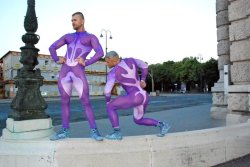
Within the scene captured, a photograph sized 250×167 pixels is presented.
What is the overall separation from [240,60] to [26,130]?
5.90 metres

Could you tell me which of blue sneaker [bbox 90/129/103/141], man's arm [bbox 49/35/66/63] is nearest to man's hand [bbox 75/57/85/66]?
man's arm [bbox 49/35/66/63]

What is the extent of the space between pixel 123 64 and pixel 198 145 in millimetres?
1855

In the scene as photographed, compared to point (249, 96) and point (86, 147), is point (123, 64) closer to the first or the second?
point (86, 147)

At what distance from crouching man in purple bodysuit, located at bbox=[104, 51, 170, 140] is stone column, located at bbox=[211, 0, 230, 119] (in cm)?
664

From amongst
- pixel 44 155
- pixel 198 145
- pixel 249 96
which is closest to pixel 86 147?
pixel 44 155

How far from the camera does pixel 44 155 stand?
15.1 feet

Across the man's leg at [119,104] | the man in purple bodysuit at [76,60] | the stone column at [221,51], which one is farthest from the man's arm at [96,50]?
the stone column at [221,51]

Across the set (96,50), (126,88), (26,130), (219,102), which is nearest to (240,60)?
(219,102)

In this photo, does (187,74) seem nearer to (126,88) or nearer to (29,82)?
(126,88)

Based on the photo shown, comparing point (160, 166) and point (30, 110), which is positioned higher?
point (30, 110)

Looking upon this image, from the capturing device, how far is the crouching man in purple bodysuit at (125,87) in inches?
199

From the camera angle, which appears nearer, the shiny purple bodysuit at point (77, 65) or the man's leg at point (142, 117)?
the shiny purple bodysuit at point (77, 65)

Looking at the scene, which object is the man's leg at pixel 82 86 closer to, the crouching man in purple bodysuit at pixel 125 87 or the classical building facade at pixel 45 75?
the crouching man in purple bodysuit at pixel 125 87

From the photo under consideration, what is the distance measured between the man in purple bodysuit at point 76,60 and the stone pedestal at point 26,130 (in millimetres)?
356
